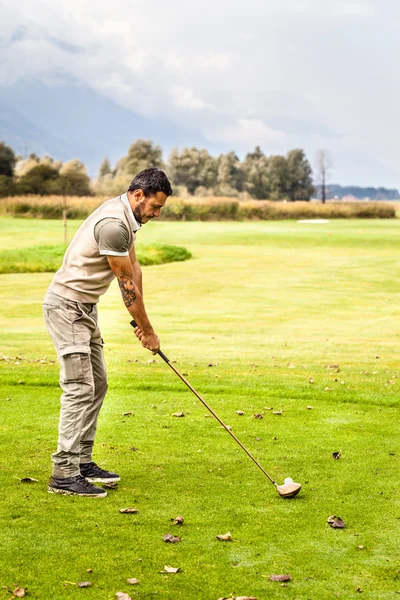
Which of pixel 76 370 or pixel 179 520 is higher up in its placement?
pixel 76 370

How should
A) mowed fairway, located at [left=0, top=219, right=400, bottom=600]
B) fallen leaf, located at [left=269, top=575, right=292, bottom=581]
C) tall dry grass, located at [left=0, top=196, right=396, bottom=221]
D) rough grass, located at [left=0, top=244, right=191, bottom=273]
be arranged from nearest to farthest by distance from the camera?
fallen leaf, located at [left=269, top=575, right=292, bottom=581] < mowed fairway, located at [left=0, top=219, right=400, bottom=600] < rough grass, located at [left=0, top=244, right=191, bottom=273] < tall dry grass, located at [left=0, top=196, right=396, bottom=221]

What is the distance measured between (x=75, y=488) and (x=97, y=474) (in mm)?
347

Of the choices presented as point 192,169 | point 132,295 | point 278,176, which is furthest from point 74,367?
point 278,176

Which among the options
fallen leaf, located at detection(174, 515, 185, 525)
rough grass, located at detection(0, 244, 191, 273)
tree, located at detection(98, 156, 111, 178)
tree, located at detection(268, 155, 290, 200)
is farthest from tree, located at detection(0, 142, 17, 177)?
fallen leaf, located at detection(174, 515, 185, 525)

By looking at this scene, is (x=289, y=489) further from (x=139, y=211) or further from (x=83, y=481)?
(x=139, y=211)

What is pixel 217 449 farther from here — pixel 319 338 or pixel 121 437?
pixel 319 338

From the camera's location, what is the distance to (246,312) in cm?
2006

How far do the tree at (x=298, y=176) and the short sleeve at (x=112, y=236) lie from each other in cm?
9765

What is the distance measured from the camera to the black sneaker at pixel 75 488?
5602mm

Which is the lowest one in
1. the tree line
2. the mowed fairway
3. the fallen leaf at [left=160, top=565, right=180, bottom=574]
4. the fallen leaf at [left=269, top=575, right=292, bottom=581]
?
the mowed fairway

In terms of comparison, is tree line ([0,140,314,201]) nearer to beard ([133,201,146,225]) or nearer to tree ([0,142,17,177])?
tree ([0,142,17,177])

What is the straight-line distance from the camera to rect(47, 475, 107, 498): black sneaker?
5602 mm

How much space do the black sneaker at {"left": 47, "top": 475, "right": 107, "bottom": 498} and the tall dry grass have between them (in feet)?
121

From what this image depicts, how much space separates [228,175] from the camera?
9262 cm
